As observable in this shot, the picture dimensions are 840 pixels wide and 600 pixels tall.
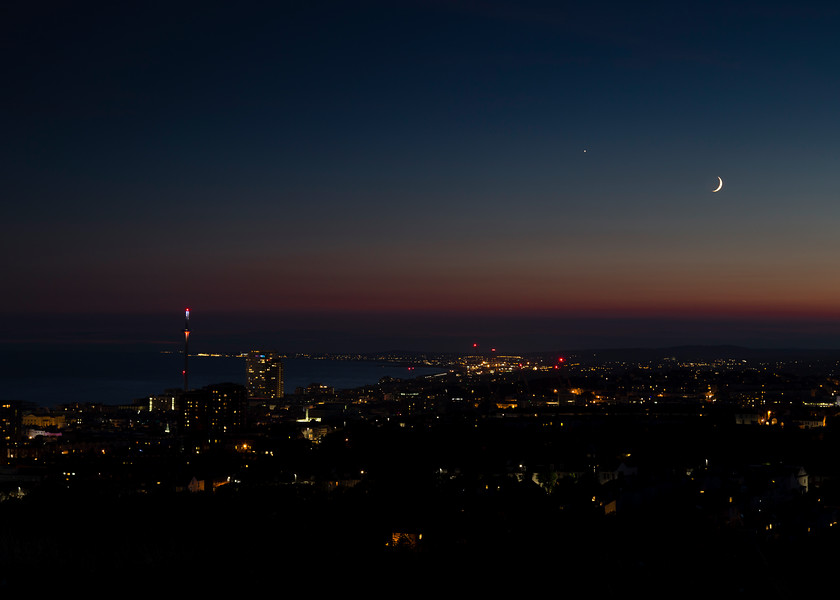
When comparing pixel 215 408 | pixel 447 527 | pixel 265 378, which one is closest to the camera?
pixel 447 527

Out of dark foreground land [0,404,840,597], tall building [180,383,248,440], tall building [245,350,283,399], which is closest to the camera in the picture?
dark foreground land [0,404,840,597]

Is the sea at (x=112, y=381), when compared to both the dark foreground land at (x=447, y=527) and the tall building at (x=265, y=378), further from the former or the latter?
the dark foreground land at (x=447, y=527)

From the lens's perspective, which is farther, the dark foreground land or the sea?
the sea

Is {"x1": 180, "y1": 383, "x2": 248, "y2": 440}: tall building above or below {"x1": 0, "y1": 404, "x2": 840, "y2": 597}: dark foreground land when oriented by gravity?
below

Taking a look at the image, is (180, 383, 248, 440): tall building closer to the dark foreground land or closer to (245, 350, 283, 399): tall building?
the dark foreground land

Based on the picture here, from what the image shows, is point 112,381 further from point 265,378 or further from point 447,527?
point 447,527

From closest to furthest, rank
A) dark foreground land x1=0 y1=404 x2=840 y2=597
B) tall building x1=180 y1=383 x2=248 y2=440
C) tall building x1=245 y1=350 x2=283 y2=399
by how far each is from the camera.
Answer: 1. dark foreground land x1=0 y1=404 x2=840 y2=597
2. tall building x1=180 y1=383 x2=248 y2=440
3. tall building x1=245 y1=350 x2=283 y2=399

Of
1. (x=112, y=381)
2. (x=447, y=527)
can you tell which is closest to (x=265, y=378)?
(x=112, y=381)

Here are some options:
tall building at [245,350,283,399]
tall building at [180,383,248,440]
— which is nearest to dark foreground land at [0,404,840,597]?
tall building at [180,383,248,440]
